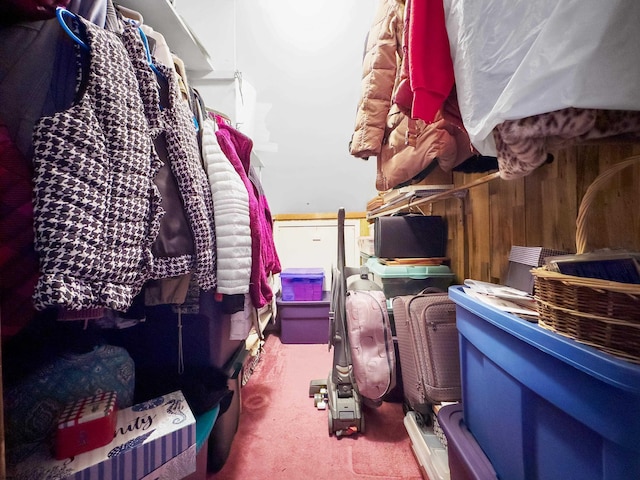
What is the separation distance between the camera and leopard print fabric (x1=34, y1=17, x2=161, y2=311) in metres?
0.38

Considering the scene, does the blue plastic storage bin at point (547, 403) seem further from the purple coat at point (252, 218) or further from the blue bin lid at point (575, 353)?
the purple coat at point (252, 218)

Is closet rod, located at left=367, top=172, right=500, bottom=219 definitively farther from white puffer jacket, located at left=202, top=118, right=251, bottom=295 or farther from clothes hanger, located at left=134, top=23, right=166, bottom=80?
clothes hanger, located at left=134, top=23, right=166, bottom=80

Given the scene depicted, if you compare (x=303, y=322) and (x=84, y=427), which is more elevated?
(x=84, y=427)

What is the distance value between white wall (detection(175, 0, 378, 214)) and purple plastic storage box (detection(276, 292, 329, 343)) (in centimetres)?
95

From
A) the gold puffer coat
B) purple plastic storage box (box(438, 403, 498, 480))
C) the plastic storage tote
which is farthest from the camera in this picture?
the plastic storage tote

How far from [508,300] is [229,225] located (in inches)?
28.3

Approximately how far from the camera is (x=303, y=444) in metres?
1.04

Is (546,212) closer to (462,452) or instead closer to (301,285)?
(462,452)

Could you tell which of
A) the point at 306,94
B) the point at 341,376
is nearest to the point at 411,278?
the point at 341,376

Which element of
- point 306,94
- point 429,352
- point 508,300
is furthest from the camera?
point 306,94

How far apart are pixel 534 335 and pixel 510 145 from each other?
31 cm

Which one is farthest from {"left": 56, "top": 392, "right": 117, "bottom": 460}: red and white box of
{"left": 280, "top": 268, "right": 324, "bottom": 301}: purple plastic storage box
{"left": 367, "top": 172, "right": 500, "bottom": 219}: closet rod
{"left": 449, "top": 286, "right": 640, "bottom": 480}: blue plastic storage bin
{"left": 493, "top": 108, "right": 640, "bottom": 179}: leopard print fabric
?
{"left": 280, "top": 268, "right": 324, "bottom": 301}: purple plastic storage box

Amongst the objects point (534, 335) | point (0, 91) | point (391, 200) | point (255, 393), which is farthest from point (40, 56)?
point (255, 393)

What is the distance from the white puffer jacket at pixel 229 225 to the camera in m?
0.72
